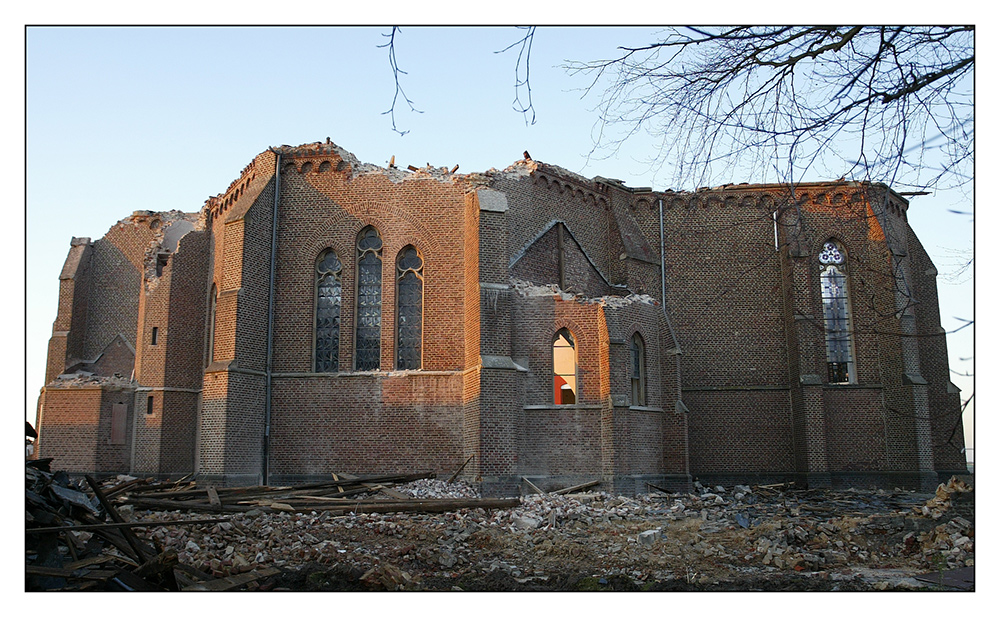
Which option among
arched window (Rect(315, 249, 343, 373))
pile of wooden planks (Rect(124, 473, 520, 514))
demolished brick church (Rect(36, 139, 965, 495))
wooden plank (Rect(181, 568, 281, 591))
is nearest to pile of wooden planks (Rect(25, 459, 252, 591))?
wooden plank (Rect(181, 568, 281, 591))

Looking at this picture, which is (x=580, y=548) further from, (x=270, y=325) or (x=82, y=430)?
(x=82, y=430)

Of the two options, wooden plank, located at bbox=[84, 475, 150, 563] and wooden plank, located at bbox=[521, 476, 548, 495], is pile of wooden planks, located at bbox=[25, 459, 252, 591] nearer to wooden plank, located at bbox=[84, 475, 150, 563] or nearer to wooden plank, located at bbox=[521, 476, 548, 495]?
wooden plank, located at bbox=[84, 475, 150, 563]

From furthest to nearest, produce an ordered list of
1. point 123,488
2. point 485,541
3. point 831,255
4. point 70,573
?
point 831,255 < point 123,488 < point 485,541 < point 70,573

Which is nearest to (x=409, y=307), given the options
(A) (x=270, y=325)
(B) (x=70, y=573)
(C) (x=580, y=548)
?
(A) (x=270, y=325)

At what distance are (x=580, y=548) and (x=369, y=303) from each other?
9843mm

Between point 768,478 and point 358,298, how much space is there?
12.0 m

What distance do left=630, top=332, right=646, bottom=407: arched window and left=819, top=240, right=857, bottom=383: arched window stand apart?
6.64 m

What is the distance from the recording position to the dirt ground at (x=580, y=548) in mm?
10492

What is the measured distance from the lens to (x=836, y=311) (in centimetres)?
2439

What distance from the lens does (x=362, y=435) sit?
19.7 metres

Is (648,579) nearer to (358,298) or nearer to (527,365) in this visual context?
(527,365)

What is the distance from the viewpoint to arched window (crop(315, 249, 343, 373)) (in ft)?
67.3

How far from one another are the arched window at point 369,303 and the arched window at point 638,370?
240 inches

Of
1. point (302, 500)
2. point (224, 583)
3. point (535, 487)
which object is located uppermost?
point (224, 583)
